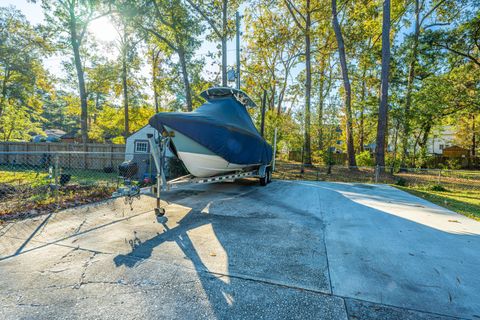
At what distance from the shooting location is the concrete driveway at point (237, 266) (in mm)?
2174

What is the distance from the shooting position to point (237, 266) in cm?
294

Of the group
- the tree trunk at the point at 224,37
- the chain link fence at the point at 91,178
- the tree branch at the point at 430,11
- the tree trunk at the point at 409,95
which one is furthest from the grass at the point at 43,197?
the tree branch at the point at 430,11

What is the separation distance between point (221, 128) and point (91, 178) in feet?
30.8

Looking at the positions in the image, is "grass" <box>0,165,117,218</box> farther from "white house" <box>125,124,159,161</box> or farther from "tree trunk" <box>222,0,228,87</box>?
"tree trunk" <box>222,0,228,87</box>

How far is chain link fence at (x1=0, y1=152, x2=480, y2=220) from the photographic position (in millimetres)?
5689

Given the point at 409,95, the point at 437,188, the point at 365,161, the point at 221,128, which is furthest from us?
the point at 365,161

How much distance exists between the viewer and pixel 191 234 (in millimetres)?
4035

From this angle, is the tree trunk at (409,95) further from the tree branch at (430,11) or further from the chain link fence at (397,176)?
the chain link fence at (397,176)

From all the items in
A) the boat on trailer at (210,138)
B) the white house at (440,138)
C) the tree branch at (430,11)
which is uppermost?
the tree branch at (430,11)

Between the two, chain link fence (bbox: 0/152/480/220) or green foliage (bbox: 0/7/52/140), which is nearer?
chain link fence (bbox: 0/152/480/220)

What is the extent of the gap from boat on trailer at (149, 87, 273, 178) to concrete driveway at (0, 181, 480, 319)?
56.4 inches

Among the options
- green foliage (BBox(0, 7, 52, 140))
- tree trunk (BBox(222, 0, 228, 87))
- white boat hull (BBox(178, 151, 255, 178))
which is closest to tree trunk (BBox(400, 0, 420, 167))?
tree trunk (BBox(222, 0, 228, 87))

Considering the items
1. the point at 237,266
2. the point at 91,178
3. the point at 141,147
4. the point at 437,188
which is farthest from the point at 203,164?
the point at 437,188

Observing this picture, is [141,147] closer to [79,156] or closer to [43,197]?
[79,156]
